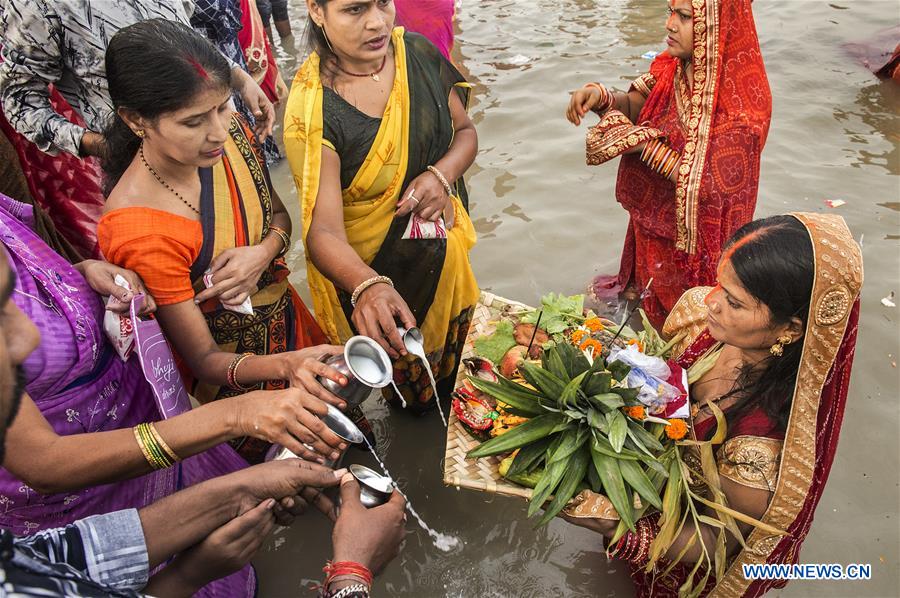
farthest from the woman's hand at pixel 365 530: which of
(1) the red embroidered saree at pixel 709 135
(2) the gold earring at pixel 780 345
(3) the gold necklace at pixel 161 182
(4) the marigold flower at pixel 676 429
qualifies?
(1) the red embroidered saree at pixel 709 135

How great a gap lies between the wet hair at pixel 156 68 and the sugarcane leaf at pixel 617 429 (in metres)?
1.75

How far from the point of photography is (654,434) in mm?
2182

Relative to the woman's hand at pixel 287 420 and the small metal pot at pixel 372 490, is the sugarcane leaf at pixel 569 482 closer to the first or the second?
the small metal pot at pixel 372 490

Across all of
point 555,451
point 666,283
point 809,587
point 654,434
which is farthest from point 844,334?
point 666,283

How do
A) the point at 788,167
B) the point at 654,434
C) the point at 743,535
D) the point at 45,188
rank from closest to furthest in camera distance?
the point at 743,535, the point at 654,434, the point at 45,188, the point at 788,167

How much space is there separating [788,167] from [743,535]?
4.02 meters

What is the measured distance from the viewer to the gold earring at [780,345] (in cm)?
195

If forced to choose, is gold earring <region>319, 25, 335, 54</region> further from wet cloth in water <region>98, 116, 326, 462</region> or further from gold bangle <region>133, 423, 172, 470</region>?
gold bangle <region>133, 423, 172, 470</region>

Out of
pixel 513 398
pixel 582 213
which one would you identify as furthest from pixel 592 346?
pixel 582 213

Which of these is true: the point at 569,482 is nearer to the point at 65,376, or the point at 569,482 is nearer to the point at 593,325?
the point at 593,325

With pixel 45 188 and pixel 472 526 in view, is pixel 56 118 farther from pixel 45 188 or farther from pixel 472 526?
pixel 472 526

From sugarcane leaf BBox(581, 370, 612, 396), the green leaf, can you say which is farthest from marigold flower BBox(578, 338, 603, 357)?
the green leaf

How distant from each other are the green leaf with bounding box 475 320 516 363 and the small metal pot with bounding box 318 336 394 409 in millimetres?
792

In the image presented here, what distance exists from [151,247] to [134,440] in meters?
0.61
